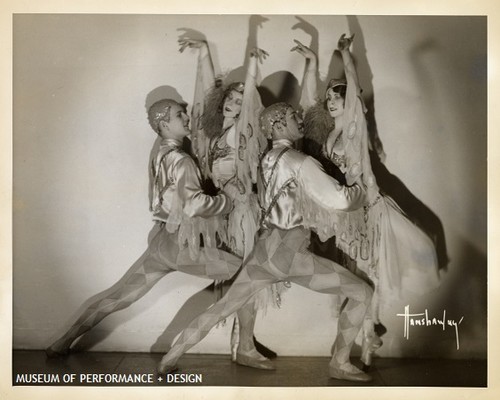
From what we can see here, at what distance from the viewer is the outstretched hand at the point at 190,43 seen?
274 cm

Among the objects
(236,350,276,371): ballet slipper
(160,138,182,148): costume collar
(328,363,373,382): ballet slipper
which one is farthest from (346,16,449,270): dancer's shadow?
(236,350,276,371): ballet slipper

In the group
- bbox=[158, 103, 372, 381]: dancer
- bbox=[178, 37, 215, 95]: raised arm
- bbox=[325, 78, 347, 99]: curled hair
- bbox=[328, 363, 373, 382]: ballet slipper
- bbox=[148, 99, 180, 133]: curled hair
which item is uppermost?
bbox=[178, 37, 215, 95]: raised arm

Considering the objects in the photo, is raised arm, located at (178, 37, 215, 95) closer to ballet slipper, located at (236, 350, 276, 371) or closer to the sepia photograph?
the sepia photograph

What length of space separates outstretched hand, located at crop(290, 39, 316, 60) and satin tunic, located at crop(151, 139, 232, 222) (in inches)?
23.1

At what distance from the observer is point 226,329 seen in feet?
9.14

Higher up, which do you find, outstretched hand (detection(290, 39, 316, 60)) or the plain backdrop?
outstretched hand (detection(290, 39, 316, 60))

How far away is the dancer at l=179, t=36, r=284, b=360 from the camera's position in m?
2.74

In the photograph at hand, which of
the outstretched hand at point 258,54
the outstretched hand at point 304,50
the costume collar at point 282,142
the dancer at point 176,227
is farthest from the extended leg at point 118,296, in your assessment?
the outstretched hand at point 304,50

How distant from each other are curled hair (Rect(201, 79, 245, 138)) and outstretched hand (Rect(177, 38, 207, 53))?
15 centimetres

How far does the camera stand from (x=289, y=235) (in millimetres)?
2711

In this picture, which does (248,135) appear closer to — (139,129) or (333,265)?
(139,129)
